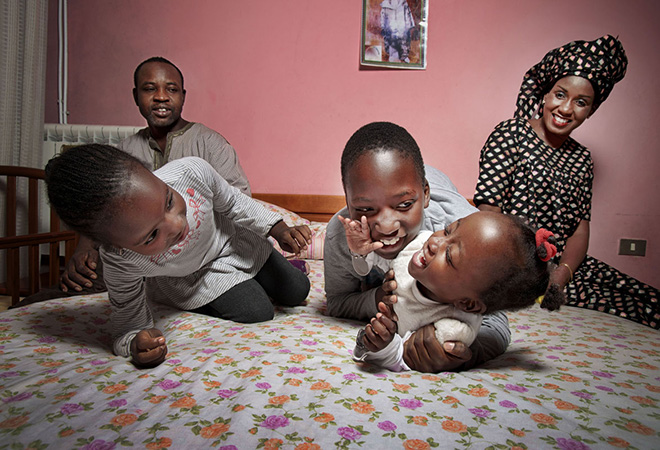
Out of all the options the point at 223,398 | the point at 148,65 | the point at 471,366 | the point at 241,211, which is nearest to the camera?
the point at 223,398

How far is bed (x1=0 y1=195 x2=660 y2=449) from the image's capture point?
22.5 inches

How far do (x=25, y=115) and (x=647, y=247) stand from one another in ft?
11.5

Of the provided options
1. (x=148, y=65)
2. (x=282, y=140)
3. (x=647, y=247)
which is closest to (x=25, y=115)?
(x=148, y=65)

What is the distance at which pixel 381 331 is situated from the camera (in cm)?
76

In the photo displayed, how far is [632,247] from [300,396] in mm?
2255

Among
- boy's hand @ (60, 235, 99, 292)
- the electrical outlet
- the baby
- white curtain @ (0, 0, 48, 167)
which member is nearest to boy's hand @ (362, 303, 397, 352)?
the baby

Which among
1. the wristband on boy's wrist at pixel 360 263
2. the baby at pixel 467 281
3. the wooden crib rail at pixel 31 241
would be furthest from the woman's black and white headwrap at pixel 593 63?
the wooden crib rail at pixel 31 241

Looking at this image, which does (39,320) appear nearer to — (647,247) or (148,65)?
(148,65)

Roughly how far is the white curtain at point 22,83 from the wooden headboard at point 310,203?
130 cm

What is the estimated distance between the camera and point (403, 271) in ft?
3.00

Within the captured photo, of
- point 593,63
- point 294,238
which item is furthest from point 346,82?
point 294,238

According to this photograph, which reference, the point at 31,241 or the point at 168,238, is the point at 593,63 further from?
the point at 31,241

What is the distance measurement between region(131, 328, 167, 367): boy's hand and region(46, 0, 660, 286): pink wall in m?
1.72

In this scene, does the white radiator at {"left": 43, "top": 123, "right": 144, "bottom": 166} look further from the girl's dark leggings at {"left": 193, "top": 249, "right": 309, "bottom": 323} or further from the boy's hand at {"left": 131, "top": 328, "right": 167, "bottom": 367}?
the boy's hand at {"left": 131, "top": 328, "right": 167, "bottom": 367}
